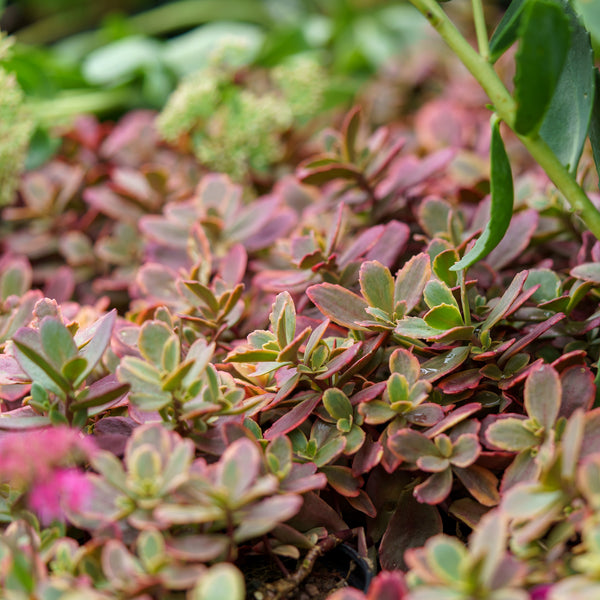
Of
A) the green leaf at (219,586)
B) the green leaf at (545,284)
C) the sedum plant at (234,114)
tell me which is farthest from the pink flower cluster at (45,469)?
the sedum plant at (234,114)

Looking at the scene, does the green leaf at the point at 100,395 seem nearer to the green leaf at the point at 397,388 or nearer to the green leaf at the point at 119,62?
the green leaf at the point at 397,388

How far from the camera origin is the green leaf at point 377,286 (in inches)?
23.1

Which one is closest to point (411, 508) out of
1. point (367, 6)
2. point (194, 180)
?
point (194, 180)

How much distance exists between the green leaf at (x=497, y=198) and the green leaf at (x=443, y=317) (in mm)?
36

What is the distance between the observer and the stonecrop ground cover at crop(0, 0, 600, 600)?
416 mm

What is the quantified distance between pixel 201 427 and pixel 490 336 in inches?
10.5

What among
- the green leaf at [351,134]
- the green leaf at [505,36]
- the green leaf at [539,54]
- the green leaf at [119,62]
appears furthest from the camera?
the green leaf at [119,62]

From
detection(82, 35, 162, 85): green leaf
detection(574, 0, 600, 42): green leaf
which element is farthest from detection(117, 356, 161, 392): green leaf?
detection(82, 35, 162, 85): green leaf

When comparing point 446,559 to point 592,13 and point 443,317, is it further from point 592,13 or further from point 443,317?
point 592,13

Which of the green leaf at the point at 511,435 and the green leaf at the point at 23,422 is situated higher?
the green leaf at the point at 511,435

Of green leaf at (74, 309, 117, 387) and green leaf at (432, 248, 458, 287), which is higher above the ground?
green leaf at (432, 248, 458, 287)

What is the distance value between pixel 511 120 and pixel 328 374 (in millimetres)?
250

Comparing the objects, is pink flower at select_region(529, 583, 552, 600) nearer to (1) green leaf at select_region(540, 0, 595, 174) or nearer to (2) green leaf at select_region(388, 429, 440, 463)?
(2) green leaf at select_region(388, 429, 440, 463)

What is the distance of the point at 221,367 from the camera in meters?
0.62
